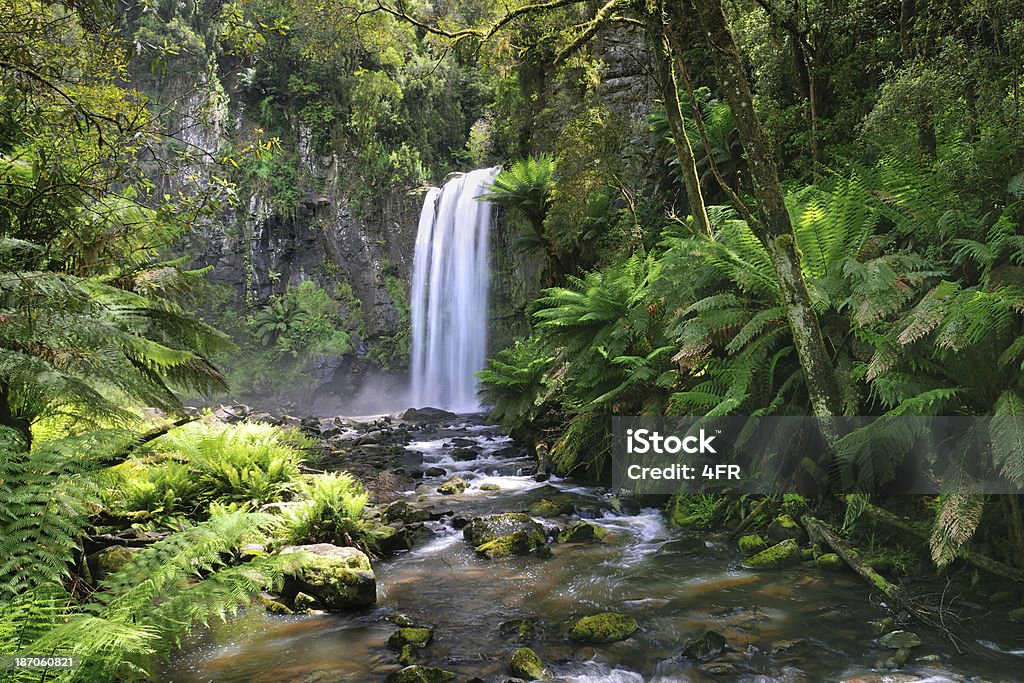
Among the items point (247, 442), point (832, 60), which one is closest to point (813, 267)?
point (832, 60)

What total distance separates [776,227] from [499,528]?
3.28 metres

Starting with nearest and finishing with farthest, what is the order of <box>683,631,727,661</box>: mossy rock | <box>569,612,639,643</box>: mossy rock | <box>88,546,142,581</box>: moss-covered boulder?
<box>683,631,727,661</box>: mossy rock
<box>569,612,639,643</box>: mossy rock
<box>88,546,142,581</box>: moss-covered boulder

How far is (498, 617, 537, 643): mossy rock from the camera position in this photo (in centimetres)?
335

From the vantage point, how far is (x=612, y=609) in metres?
3.72

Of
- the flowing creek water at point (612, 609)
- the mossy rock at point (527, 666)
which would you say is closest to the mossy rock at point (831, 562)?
the flowing creek water at point (612, 609)

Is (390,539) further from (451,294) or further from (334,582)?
(451,294)

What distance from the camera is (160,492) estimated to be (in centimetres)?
502

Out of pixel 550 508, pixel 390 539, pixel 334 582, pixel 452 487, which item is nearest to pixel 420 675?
pixel 334 582

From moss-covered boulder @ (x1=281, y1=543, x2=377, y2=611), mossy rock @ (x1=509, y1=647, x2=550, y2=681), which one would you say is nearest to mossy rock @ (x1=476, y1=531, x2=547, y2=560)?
moss-covered boulder @ (x1=281, y1=543, x2=377, y2=611)

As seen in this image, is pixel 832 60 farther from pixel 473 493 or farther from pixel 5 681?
pixel 5 681

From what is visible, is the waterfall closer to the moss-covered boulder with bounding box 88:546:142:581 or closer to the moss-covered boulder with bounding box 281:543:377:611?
the moss-covered boulder with bounding box 281:543:377:611

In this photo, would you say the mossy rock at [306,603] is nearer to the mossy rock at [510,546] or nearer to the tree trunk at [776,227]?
the mossy rock at [510,546]

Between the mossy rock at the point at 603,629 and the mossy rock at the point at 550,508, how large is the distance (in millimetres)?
2416

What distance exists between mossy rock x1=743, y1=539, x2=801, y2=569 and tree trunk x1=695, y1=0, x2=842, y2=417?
932mm
